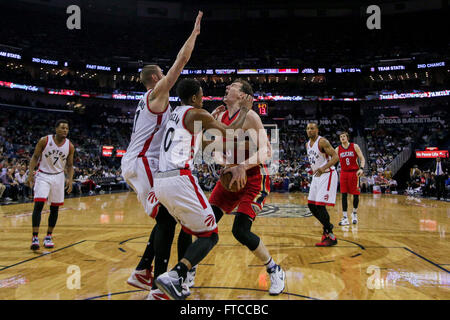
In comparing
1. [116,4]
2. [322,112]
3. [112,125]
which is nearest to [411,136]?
[322,112]

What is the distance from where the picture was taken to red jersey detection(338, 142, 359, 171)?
26.4 feet

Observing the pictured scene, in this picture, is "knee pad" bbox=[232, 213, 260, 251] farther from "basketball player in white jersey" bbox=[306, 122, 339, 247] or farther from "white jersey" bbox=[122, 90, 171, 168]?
"basketball player in white jersey" bbox=[306, 122, 339, 247]

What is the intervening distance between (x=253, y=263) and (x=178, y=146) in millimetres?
2289

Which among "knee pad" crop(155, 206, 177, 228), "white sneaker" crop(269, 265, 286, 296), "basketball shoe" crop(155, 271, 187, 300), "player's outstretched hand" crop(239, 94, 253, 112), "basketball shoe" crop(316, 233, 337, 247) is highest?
"player's outstretched hand" crop(239, 94, 253, 112)

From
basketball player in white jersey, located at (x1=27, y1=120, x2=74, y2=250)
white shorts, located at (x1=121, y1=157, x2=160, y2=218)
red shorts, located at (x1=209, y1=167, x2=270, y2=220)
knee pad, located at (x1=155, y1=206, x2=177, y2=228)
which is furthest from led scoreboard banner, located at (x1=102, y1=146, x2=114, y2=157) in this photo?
knee pad, located at (x1=155, y1=206, x2=177, y2=228)

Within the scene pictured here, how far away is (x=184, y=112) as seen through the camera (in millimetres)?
2861

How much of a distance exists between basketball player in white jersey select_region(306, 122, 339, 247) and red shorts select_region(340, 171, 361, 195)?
2.31m

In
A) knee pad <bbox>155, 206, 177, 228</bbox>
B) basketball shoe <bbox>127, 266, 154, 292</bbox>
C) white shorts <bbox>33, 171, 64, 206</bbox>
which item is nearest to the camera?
knee pad <bbox>155, 206, 177, 228</bbox>

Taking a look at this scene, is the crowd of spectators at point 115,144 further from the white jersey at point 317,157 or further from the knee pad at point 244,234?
the knee pad at point 244,234

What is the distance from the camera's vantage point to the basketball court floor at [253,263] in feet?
10.7

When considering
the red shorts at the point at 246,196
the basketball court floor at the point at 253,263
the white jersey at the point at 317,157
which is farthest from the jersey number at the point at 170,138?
the white jersey at the point at 317,157

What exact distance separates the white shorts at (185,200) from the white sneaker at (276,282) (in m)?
0.92

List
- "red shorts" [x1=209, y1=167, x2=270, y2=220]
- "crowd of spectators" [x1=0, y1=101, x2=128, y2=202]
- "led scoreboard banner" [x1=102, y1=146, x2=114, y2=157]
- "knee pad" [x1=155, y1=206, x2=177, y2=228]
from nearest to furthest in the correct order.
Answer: "knee pad" [x1=155, y1=206, x2=177, y2=228]
"red shorts" [x1=209, y1=167, x2=270, y2=220]
"crowd of spectators" [x1=0, y1=101, x2=128, y2=202]
"led scoreboard banner" [x1=102, y1=146, x2=114, y2=157]
